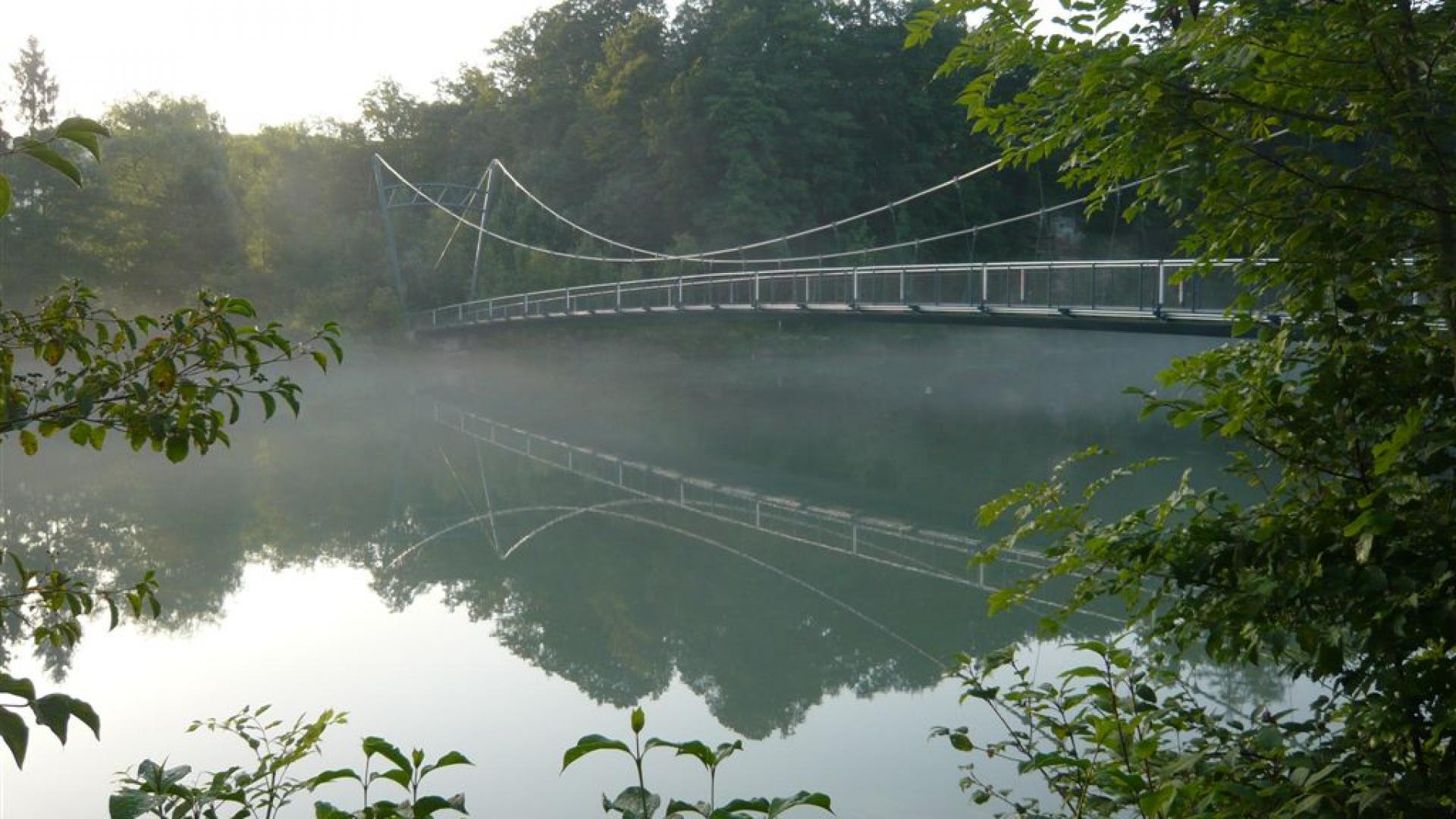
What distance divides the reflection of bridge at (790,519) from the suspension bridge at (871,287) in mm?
2314

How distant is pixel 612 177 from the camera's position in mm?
29062

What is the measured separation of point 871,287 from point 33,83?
21381 mm

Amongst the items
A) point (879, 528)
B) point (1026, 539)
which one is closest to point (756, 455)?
point (879, 528)

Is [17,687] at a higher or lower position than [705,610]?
higher

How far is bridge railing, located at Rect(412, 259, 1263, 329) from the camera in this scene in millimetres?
10883

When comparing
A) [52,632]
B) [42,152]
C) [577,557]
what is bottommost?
[577,557]

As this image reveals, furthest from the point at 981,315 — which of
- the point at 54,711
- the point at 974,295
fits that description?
the point at 54,711

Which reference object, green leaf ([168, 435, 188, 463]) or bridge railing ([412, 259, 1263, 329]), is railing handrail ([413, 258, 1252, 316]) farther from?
green leaf ([168, 435, 188, 463])

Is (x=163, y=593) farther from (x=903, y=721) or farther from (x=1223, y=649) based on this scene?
(x=1223, y=649)

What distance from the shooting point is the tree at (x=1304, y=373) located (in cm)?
148

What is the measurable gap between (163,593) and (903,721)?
5.27m

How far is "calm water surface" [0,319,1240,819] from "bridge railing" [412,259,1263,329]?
5.20ft

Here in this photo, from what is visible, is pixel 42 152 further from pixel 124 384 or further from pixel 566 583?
pixel 566 583

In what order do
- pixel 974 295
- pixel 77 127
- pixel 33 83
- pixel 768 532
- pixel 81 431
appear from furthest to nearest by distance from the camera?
pixel 33 83 < pixel 974 295 < pixel 768 532 < pixel 81 431 < pixel 77 127
